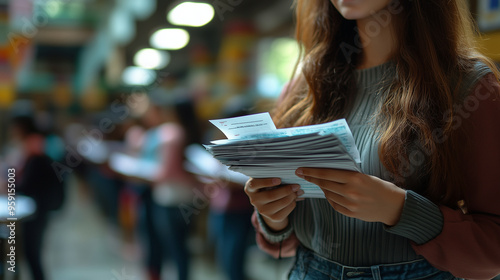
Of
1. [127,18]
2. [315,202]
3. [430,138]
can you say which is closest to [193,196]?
[127,18]

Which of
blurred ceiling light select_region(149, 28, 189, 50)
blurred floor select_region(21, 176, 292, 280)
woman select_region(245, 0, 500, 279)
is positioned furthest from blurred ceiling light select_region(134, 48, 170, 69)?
woman select_region(245, 0, 500, 279)

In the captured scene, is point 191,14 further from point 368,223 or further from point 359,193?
point 359,193

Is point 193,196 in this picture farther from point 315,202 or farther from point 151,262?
point 315,202

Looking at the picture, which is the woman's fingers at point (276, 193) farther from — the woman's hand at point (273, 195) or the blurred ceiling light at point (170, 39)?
the blurred ceiling light at point (170, 39)

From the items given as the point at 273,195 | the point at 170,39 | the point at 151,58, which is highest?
the point at 170,39

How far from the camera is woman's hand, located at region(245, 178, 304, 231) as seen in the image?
0.81m

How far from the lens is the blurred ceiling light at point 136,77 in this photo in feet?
13.1

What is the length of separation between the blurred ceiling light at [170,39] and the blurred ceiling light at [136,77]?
50 cm

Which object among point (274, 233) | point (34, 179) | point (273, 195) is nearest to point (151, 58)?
point (34, 179)

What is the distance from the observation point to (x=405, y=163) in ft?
2.61

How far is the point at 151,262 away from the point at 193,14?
243 cm

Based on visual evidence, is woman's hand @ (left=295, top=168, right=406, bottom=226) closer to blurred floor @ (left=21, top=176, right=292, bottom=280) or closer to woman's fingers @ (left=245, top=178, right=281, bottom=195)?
woman's fingers @ (left=245, top=178, right=281, bottom=195)

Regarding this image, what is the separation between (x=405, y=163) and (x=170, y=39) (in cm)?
423

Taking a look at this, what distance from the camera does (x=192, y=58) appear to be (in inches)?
192
